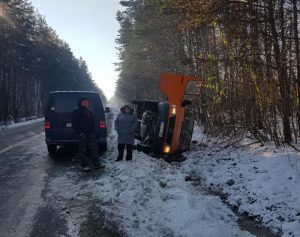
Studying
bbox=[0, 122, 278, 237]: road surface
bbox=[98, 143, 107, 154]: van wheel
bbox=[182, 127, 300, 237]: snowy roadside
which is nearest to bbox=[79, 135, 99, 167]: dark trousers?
bbox=[0, 122, 278, 237]: road surface

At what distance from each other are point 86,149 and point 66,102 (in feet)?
8.31

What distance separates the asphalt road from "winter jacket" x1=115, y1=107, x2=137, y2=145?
1.51 m

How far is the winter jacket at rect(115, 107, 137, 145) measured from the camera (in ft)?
39.2

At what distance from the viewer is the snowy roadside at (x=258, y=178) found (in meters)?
6.94

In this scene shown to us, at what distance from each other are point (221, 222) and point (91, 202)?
7.97ft

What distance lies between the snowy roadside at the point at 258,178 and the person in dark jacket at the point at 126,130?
1649 millimetres

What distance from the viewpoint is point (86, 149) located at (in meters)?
11.5

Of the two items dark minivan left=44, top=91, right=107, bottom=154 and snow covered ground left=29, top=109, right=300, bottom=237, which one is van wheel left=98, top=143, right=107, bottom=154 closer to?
dark minivan left=44, top=91, right=107, bottom=154

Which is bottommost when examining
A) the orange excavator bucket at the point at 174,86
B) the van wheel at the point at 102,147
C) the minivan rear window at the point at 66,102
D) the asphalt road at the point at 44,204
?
the asphalt road at the point at 44,204

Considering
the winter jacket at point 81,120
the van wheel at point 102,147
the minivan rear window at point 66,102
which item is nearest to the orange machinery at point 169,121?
the van wheel at point 102,147

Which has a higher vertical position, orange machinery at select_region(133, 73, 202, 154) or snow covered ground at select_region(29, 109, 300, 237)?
orange machinery at select_region(133, 73, 202, 154)

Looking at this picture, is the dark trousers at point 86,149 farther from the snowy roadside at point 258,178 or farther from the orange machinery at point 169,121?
the snowy roadside at point 258,178

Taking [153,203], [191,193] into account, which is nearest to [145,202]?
[153,203]

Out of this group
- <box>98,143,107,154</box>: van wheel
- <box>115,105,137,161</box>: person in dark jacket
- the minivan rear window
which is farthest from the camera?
<box>98,143,107,154</box>: van wheel
